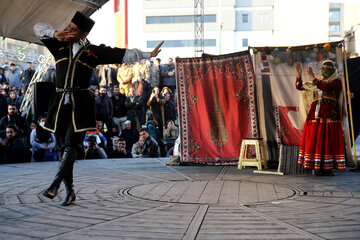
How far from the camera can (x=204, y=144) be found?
7.80m

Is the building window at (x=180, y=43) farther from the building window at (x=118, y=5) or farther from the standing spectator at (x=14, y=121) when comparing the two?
the standing spectator at (x=14, y=121)

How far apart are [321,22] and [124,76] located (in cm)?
3187

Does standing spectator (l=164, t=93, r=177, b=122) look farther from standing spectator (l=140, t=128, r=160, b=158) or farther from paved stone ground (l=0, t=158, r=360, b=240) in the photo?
paved stone ground (l=0, t=158, r=360, b=240)

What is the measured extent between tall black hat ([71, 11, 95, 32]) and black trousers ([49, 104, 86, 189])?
0.76m

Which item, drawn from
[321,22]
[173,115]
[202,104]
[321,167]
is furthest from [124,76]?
[321,22]

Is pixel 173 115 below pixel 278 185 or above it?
above

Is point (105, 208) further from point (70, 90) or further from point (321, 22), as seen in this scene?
point (321, 22)

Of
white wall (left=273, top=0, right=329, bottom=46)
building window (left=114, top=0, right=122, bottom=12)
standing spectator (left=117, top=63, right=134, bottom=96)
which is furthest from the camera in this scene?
building window (left=114, top=0, right=122, bottom=12)

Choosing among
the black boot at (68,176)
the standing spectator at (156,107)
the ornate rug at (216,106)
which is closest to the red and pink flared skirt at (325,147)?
the ornate rug at (216,106)

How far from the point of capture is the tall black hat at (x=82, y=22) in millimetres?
4129

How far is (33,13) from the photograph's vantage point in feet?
23.0

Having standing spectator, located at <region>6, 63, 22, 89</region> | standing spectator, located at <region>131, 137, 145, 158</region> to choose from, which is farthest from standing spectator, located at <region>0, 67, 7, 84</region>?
standing spectator, located at <region>131, 137, 145, 158</region>

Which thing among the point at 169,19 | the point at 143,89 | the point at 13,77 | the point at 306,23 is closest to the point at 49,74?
the point at 13,77

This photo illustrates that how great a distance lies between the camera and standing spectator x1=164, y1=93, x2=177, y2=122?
11820mm
